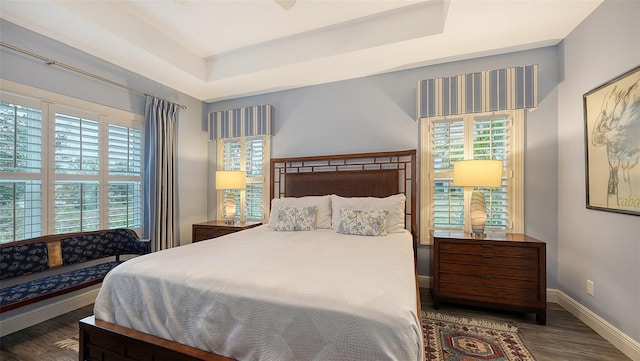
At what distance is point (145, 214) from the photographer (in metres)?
3.32

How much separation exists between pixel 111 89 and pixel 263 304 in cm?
321

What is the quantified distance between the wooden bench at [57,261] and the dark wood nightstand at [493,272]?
3158mm

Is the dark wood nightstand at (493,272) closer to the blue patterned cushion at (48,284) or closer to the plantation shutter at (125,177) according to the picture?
the blue patterned cushion at (48,284)

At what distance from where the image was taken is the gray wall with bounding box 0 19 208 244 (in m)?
2.32

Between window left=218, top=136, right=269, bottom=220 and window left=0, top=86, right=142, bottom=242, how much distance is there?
1292 millimetres

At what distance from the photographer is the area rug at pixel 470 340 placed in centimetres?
186

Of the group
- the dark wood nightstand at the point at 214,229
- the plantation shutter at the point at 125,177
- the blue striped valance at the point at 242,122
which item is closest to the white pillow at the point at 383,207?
the dark wood nightstand at the point at 214,229

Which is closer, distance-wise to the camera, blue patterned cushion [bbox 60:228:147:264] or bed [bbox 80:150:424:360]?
bed [bbox 80:150:424:360]

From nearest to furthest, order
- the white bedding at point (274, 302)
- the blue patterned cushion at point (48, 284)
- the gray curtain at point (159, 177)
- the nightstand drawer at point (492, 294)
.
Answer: the white bedding at point (274, 302) < the blue patterned cushion at point (48, 284) < the nightstand drawer at point (492, 294) < the gray curtain at point (159, 177)

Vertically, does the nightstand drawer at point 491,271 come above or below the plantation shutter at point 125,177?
below

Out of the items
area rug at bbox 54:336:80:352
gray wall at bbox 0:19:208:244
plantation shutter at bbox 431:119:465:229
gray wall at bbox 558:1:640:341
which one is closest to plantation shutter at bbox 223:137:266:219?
gray wall at bbox 0:19:208:244

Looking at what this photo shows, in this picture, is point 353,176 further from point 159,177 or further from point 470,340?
point 159,177

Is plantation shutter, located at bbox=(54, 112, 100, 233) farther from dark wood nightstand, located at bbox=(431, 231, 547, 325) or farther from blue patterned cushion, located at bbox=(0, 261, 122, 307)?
dark wood nightstand, located at bbox=(431, 231, 547, 325)

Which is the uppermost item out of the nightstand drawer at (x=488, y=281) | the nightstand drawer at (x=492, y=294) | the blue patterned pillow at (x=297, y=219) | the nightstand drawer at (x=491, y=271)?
the blue patterned pillow at (x=297, y=219)
